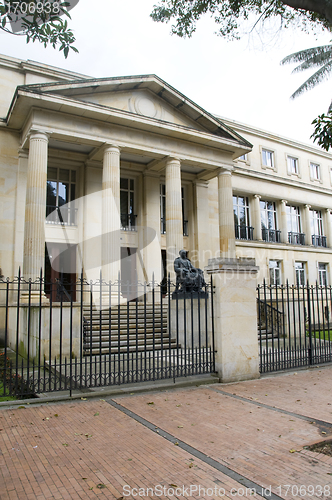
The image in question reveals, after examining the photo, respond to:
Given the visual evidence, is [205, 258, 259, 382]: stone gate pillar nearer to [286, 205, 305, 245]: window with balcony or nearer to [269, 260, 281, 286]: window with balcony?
[269, 260, 281, 286]: window with balcony

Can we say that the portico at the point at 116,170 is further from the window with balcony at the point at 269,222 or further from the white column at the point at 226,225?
the window with balcony at the point at 269,222

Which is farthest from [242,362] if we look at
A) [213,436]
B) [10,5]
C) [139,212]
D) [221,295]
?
[139,212]

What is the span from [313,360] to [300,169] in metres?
23.1

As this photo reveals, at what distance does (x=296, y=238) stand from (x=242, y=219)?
5469mm

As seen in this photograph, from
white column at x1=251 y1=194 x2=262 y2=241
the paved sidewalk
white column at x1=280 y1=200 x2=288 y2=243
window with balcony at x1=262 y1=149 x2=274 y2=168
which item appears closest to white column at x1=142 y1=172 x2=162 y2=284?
white column at x1=251 y1=194 x2=262 y2=241

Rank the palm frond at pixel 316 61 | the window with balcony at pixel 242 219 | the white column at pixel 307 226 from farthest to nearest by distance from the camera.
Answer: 1. the white column at pixel 307 226
2. the window with balcony at pixel 242 219
3. the palm frond at pixel 316 61

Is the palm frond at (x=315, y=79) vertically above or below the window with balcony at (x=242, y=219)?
above

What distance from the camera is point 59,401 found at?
6.55 metres

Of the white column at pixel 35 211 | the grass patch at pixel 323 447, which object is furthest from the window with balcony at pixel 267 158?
the grass patch at pixel 323 447

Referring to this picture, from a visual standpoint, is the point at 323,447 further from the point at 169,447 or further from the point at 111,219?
the point at 111,219

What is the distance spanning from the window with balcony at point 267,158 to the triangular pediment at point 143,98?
24.4ft

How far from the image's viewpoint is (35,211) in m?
15.0

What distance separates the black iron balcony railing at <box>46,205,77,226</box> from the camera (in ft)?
62.1

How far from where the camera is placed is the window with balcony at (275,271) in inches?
1040
